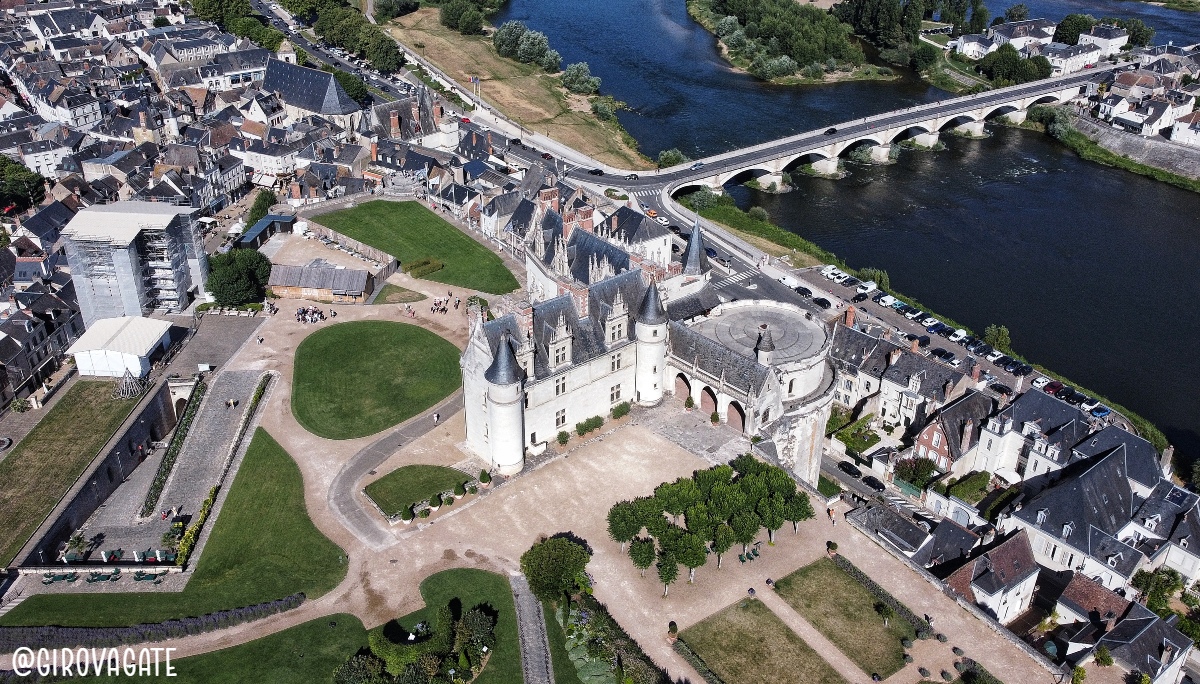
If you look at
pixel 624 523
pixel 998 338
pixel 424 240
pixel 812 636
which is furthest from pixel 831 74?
pixel 812 636

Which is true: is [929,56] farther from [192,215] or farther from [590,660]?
[590,660]

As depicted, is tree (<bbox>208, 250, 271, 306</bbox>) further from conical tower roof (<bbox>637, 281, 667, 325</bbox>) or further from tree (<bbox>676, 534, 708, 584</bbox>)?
tree (<bbox>676, 534, 708, 584</bbox>)

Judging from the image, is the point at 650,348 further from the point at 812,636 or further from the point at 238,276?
the point at 238,276

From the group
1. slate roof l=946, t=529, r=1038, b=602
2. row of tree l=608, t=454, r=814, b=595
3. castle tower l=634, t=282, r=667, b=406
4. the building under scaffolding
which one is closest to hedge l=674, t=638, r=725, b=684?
row of tree l=608, t=454, r=814, b=595

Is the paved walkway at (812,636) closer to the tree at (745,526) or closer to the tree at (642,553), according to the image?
the tree at (745,526)

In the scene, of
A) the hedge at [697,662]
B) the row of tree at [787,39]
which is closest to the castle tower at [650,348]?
the hedge at [697,662]

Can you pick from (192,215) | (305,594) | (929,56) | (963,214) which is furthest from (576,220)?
(929,56)
